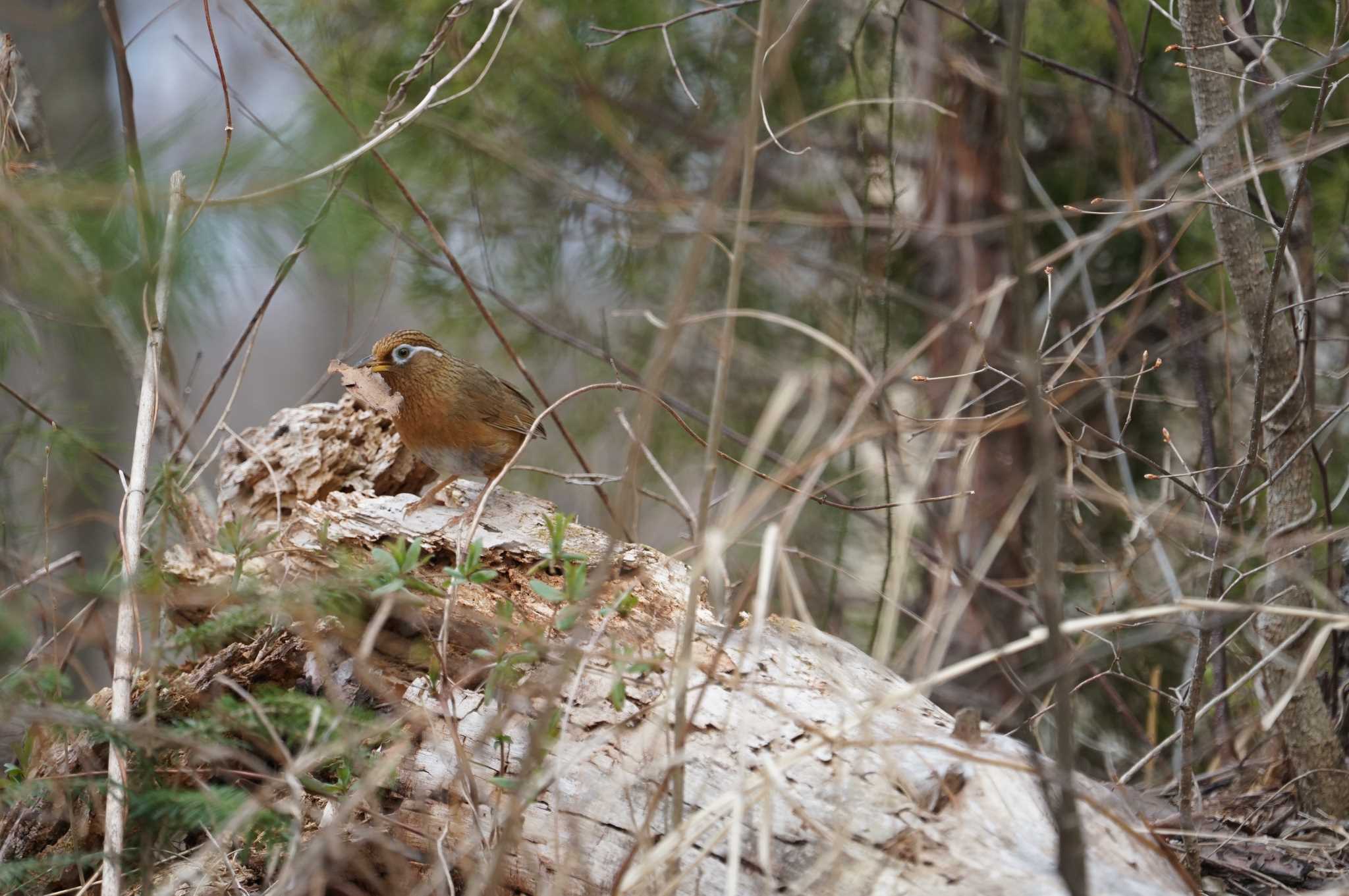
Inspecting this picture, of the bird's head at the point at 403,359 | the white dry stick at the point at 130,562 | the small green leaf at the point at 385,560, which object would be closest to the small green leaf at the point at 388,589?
the small green leaf at the point at 385,560

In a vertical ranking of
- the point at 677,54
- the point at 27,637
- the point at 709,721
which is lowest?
the point at 709,721

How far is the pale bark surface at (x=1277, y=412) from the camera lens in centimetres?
244

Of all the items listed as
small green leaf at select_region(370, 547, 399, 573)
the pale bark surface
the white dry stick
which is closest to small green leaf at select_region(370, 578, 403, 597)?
small green leaf at select_region(370, 547, 399, 573)

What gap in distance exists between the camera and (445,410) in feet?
9.30

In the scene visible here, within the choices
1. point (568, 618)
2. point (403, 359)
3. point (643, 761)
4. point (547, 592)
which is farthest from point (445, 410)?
point (643, 761)

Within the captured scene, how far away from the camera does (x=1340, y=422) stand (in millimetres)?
3654

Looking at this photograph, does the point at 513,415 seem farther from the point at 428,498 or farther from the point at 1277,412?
the point at 1277,412

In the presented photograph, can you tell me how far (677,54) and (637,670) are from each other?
11.2 feet

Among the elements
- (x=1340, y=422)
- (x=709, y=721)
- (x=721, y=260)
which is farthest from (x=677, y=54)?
(x=709, y=721)

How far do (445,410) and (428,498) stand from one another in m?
0.26

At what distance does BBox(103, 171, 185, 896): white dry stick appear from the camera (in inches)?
70.2

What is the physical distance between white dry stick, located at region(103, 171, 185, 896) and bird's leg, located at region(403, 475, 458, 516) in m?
0.61

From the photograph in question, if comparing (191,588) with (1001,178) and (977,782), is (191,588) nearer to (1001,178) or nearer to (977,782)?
(977,782)

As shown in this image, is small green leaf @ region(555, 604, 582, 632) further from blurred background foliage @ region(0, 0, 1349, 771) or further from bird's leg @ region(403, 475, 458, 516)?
blurred background foliage @ region(0, 0, 1349, 771)
